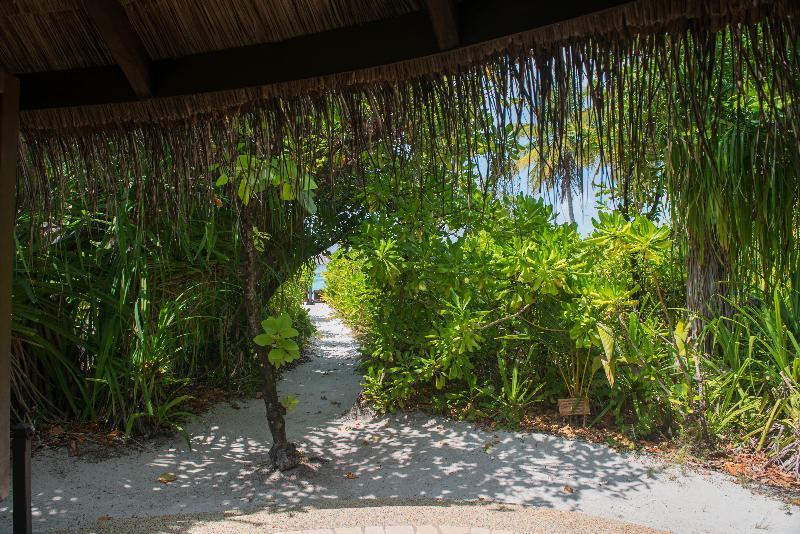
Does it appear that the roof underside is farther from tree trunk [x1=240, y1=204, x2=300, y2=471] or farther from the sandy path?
the sandy path

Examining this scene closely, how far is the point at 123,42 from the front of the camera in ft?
5.82

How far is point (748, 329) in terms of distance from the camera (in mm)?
4043

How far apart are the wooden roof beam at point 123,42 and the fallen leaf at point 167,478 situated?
272cm

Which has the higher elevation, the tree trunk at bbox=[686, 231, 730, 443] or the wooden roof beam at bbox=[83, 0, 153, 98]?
the wooden roof beam at bbox=[83, 0, 153, 98]

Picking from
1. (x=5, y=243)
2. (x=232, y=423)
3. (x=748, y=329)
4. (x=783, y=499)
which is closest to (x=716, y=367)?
(x=748, y=329)

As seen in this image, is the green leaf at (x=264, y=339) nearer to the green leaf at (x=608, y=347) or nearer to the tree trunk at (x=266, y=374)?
the tree trunk at (x=266, y=374)

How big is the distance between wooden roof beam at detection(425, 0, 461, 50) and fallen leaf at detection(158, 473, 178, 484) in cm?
332

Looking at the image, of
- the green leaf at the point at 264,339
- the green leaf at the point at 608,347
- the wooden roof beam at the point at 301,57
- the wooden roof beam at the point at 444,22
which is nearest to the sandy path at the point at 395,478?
the green leaf at the point at 608,347

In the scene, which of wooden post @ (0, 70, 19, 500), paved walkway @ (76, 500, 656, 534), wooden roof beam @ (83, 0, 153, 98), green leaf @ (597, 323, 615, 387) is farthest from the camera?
green leaf @ (597, 323, 615, 387)

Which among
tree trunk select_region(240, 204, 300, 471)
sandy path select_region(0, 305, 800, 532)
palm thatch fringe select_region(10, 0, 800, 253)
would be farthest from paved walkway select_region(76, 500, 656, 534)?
palm thatch fringe select_region(10, 0, 800, 253)

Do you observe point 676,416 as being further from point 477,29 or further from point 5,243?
point 5,243

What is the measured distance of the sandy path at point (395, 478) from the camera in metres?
3.26

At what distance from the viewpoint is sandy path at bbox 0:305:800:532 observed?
326 cm

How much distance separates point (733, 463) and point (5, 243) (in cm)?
406
